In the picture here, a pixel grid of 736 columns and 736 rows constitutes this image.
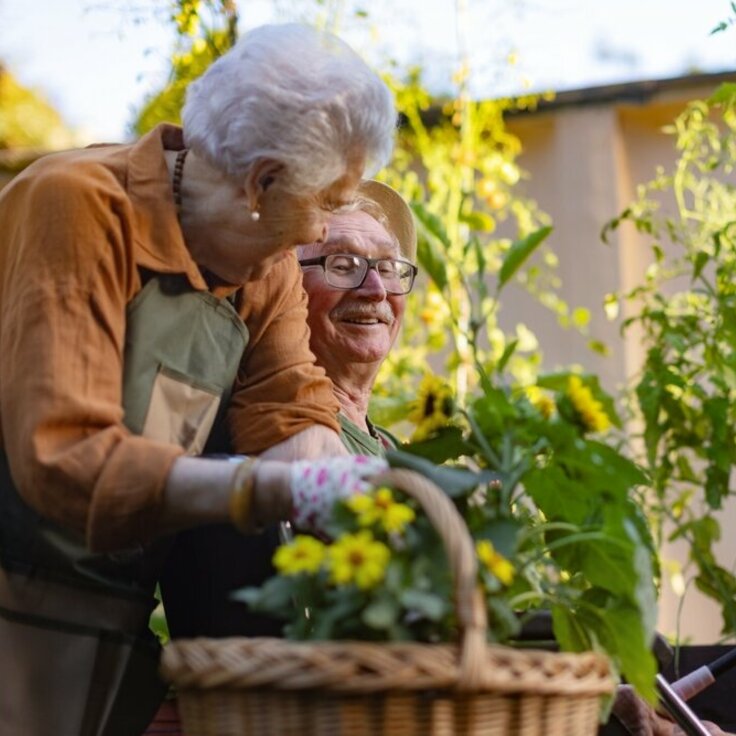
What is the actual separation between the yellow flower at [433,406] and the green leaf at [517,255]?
737 millimetres

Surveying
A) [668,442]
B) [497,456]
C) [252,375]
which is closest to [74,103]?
[668,442]

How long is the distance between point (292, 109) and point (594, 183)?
13.0 ft

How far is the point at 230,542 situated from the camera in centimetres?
190

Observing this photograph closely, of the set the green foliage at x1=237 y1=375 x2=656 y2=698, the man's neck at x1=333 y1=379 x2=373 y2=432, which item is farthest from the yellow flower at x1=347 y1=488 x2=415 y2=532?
the man's neck at x1=333 y1=379 x2=373 y2=432

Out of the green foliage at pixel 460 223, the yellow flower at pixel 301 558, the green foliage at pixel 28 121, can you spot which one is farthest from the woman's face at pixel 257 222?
the green foliage at pixel 28 121

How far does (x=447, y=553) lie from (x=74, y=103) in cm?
462

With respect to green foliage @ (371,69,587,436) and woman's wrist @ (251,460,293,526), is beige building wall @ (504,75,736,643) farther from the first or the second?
woman's wrist @ (251,460,293,526)

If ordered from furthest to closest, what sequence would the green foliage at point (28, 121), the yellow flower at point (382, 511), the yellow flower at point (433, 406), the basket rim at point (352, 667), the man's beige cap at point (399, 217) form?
the green foliage at point (28, 121) < the man's beige cap at point (399, 217) < the yellow flower at point (433, 406) < the yellow flower at point (382, 511) < the basket rim at point (352, 667)

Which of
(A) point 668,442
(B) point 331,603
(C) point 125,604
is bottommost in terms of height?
(A) point 668,442

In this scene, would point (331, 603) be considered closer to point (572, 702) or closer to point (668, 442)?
point (572, 702)

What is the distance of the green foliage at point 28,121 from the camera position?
18.3ft

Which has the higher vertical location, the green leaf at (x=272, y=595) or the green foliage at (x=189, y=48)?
the green foliage at (x=189, y=48)

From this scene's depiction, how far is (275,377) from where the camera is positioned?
1900mm

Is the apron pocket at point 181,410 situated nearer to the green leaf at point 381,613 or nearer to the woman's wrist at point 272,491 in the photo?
the woman's wrist at point 272,491
